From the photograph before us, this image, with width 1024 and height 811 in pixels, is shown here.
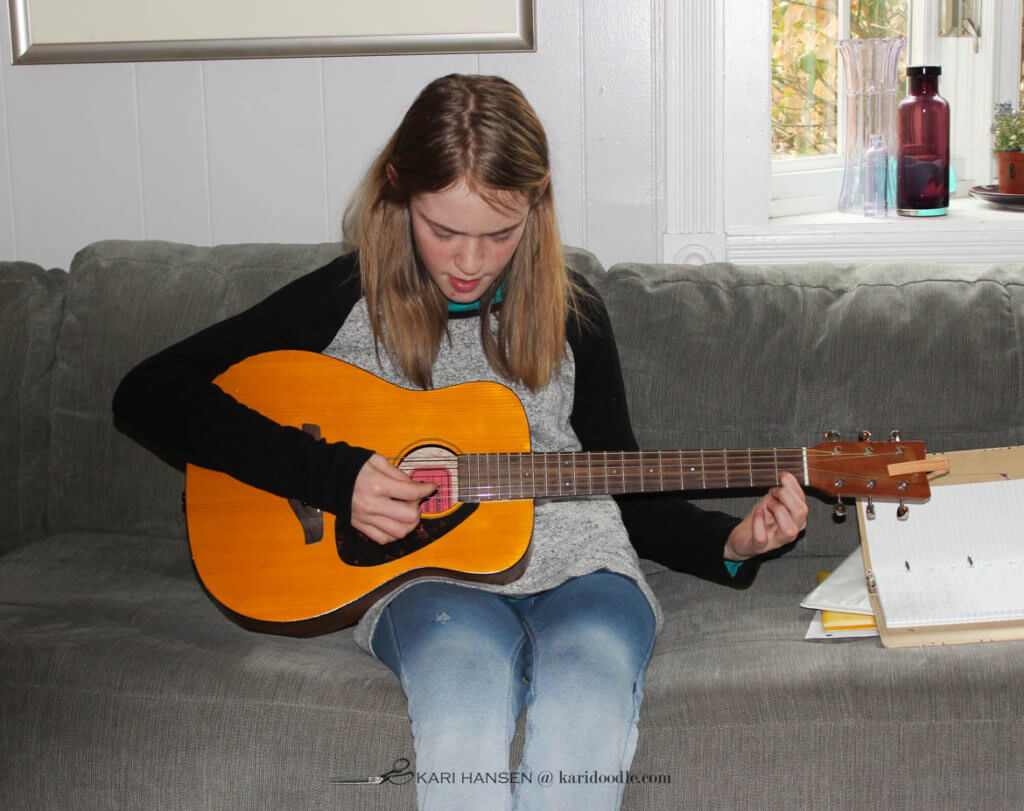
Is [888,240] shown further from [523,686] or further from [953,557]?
[523,686]

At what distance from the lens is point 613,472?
1.49 meters

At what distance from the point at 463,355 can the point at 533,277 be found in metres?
0.15

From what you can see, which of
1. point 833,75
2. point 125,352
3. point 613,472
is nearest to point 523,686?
point 613,472

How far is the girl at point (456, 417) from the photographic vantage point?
127 centimetres

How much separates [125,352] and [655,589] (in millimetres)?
947

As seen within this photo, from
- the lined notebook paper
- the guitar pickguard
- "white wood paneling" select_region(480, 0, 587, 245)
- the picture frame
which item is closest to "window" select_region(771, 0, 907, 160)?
"white wood paneling" select_region(480, 0, 587, 245)

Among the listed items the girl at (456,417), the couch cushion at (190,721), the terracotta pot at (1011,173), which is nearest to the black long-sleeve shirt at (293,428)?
the girl at (456,417)

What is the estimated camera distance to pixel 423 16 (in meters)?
2.14

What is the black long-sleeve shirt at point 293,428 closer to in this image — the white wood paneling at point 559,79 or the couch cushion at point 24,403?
the couch cushion at point 24,403

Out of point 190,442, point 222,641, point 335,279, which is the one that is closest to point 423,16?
point 335,279

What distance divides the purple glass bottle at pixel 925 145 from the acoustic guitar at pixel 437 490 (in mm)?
979

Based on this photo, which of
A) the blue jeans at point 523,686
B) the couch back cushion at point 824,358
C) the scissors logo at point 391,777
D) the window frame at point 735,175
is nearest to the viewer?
the blue jeans at point 523,686

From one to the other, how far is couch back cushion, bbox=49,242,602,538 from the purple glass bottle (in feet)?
2.46

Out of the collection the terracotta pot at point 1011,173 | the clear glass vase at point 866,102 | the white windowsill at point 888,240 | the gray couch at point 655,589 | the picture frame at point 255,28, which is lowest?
the gray couch at point 655,589
